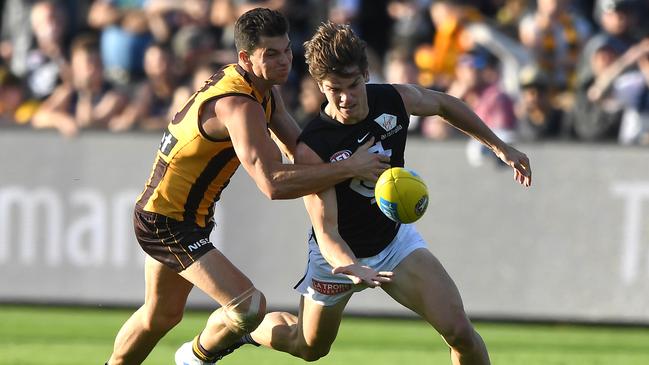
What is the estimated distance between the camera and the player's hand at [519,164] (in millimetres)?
7520

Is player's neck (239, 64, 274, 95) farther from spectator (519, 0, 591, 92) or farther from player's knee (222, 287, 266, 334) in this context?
spectator (519, 0, 591, 92)

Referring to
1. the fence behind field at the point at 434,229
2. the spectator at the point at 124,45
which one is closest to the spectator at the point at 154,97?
the spectator at the point at 124,45

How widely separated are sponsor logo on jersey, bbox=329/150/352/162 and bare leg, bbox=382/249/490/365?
0.71 meters

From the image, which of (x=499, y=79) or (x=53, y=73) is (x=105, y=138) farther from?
(x=499, y=79)

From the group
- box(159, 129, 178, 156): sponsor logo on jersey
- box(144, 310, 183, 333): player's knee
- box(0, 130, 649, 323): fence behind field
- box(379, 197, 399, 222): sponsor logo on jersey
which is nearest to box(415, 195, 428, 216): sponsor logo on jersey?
box(379, 197, 399, 222): sponsor logo on jersey

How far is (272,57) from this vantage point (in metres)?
7.23

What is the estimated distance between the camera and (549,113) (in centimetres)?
1252

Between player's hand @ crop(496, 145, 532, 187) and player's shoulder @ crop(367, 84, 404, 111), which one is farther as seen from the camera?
player's hand @ crop(496, 145, 532, 187)

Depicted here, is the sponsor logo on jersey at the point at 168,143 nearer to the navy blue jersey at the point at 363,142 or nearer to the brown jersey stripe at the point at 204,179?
the brown jersey stripe at the point at 204,179

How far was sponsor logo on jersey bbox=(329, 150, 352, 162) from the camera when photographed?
7172 millimetres

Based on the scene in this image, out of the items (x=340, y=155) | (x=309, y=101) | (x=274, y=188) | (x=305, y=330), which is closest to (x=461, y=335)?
(x=305, y=330)

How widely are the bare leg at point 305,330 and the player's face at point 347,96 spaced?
1.13m

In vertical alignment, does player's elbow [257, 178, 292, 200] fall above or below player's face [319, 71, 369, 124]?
below

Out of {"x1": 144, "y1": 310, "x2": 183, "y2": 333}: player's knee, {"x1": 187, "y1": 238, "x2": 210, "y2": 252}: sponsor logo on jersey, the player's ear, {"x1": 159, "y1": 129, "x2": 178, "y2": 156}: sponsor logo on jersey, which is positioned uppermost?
the player's ear
